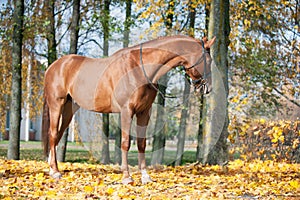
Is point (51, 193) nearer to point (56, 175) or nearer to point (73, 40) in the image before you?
point (56, 175)

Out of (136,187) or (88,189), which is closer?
(88,189)

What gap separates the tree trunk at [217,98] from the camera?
28.5ft

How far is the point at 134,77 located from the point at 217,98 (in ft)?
11.5

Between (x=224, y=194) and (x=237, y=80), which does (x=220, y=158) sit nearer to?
(x=224, y=194)

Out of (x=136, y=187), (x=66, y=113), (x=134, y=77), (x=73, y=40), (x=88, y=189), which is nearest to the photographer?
(x=88, y=189)

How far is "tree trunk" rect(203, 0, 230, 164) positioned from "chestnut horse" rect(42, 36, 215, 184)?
305cm

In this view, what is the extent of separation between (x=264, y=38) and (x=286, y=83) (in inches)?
79.9

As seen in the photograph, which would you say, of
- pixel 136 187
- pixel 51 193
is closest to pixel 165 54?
pixel 136 187

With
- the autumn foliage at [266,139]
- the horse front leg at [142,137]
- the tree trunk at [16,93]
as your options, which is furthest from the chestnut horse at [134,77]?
the autumn foliage at [266,139]

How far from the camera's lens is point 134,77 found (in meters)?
5.55

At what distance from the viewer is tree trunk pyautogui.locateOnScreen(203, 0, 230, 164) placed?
28.5 feet

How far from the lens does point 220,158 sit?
9102 mm

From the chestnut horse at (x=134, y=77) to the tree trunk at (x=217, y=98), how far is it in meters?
3.05

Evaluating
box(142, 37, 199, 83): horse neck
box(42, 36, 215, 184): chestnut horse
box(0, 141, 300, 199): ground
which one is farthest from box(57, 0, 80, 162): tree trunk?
box(142, 37, 199, 83): horse neck
